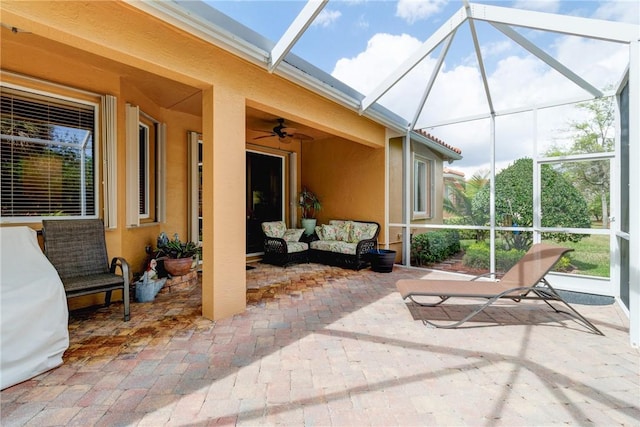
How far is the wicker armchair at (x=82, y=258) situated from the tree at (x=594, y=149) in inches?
264

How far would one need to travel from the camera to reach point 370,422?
6.05 ft

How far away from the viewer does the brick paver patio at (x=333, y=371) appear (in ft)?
6.30

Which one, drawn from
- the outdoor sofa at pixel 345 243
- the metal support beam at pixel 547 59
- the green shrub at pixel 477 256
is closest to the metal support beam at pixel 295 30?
the metal support beam at pixel 547 59

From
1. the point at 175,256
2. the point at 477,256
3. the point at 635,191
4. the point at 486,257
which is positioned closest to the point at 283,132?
the point at 175,256

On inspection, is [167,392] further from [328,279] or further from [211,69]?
[328,279]

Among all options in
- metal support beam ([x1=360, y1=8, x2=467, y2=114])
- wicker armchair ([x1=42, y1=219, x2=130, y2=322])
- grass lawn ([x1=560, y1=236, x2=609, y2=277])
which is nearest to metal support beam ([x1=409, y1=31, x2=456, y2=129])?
metal support beam ([x1=360, y1=8, x2=467, y2=114])

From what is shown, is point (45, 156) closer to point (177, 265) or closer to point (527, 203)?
A: point (177, 265)

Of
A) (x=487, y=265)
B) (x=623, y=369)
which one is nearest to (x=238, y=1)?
Answer: (x=623, y=369)

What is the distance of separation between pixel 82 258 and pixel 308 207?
521 centimetres

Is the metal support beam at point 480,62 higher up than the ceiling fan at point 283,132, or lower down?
higher up

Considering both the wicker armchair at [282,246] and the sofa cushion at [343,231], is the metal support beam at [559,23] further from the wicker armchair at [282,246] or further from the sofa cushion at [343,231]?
the wicker armchair at [282,246]

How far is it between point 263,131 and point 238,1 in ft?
12.4

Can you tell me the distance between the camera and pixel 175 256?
4.80 m

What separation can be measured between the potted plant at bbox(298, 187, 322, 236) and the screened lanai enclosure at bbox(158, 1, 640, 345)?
7.90 ft
